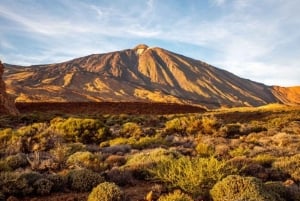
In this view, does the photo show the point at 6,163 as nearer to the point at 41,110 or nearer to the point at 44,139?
the point at 44,139

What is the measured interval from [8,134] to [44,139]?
225cm

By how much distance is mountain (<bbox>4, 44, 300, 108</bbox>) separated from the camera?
360 ft

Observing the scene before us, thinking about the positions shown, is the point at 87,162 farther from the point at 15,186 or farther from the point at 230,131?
the point at 230,131

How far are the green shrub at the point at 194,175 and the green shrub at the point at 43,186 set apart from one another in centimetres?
206

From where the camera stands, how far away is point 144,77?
17425cm

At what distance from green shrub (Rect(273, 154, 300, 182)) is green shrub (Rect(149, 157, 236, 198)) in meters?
1.78

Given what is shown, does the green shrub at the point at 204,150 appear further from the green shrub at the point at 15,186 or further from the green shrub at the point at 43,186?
the green shrub at the point at 15,186

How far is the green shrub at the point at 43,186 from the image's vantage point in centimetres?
739

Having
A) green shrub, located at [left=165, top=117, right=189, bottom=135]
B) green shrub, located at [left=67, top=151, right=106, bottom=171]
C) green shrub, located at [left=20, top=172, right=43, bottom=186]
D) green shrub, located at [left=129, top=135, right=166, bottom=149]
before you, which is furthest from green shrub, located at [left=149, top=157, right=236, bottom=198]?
green shrub, located at [left=165, top=117, right=189, bottom=135]

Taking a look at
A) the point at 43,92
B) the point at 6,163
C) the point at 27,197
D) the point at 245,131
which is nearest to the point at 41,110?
the point at 245,131

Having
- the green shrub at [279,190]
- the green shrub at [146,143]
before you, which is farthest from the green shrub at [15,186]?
the green shrub at [146,143]

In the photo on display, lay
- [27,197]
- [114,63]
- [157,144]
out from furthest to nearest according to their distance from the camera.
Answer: [114,63], [157,144], [27,197]

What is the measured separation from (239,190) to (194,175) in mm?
1032

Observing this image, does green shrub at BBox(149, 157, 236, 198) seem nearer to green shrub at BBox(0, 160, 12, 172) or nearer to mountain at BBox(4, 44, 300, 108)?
green shrub at BBox(0, 160, 12, 172)
